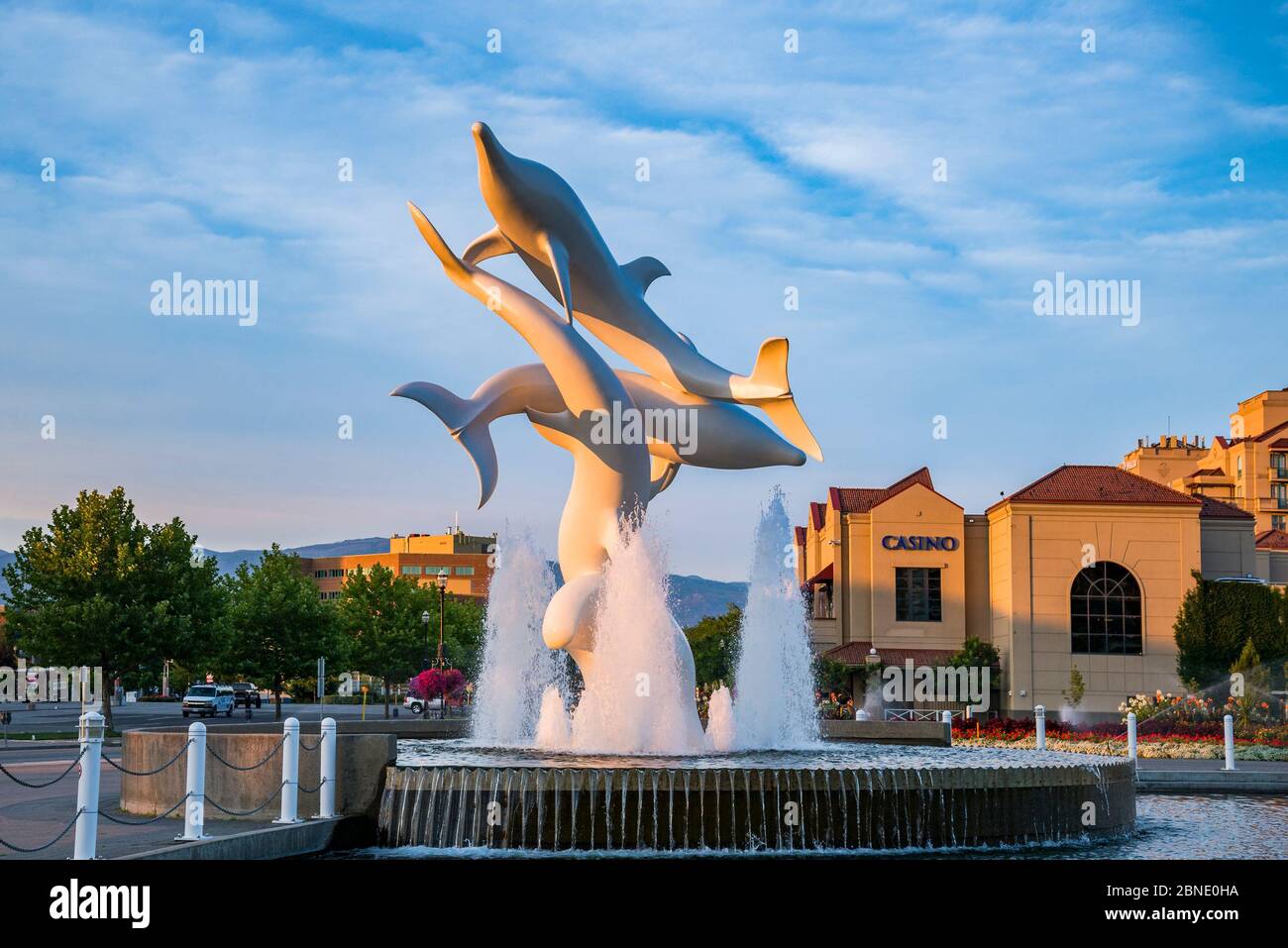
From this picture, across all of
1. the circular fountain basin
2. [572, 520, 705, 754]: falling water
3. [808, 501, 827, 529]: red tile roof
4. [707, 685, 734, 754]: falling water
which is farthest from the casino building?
the circular fountain basin

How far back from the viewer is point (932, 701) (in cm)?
5419

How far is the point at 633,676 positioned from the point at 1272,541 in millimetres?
63161

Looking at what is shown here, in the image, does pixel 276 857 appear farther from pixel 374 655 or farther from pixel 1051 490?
pixel 374 655

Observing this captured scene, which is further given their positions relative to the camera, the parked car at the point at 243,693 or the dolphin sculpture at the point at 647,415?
the parked car at the point at 243,693

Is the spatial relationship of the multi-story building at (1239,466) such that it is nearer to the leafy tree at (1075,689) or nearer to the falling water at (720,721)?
the leafy tree at (1075,689)

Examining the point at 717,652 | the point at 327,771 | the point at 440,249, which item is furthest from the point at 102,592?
the point at 327,771

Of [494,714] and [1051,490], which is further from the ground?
[1051,490]

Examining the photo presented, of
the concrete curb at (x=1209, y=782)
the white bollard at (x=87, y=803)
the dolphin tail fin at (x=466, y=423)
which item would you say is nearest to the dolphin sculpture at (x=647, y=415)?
the dolphin tail fin at (x=466, y=423)

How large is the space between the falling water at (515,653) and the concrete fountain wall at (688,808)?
9.69 metres

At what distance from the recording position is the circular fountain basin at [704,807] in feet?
49.6

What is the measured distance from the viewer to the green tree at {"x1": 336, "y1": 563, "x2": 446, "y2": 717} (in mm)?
77000
